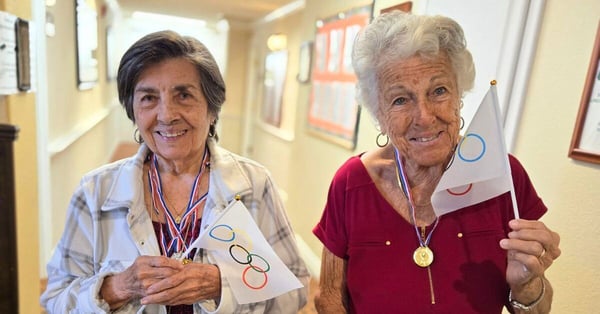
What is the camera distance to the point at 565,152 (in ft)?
3.98

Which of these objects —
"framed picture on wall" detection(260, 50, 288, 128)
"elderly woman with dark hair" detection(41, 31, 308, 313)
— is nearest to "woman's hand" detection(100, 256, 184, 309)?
"elderly woman with dark hair" detection(41, 31, 308, 313)

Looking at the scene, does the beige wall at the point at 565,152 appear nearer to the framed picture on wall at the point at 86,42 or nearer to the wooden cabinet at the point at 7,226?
the wooden cabinet at the point at 7,226

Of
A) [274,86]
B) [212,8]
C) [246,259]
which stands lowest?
[246,259]

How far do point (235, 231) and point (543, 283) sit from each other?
74 cm

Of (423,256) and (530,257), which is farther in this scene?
(423,256)

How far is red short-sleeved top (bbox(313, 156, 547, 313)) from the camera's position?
37.0 inches

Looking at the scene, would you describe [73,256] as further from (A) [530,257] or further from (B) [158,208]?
(A) [530,257]

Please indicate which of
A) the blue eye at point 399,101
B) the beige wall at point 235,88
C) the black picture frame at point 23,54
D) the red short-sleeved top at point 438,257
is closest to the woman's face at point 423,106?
the blue eye at point 399,101

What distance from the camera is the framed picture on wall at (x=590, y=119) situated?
111 centimetres

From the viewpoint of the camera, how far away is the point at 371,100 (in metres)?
1.04

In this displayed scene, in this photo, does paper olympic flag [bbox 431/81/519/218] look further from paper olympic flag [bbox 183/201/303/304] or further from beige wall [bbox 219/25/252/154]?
beige wall [bbox 219/25/252/154]

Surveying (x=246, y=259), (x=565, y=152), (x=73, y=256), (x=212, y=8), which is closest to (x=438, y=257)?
(x=246, y=259)

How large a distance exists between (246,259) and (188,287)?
0.16m

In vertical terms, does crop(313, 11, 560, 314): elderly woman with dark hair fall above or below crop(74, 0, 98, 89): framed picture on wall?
below
